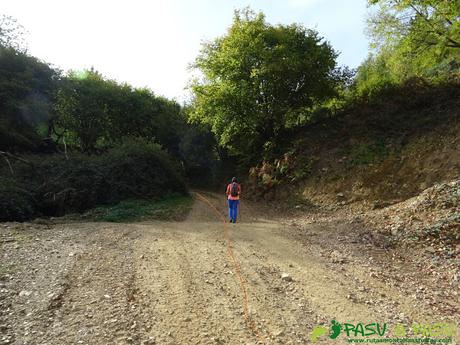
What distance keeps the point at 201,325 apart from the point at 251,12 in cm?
1985

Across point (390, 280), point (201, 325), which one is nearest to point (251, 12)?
point (390, 280)

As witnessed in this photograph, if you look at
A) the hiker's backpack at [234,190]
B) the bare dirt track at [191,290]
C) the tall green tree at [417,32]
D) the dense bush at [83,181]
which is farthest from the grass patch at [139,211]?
the tall green tree at [417,32]

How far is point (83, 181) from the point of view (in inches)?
544

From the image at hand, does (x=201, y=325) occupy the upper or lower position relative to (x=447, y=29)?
lower

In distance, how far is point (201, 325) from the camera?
14.0 feet

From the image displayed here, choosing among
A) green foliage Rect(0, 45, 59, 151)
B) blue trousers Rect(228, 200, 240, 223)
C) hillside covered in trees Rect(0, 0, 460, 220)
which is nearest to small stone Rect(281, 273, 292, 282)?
blue trousers Rect(228, 200, 240, 223)

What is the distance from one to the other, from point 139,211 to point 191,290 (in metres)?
8.05

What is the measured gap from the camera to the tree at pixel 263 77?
17641mm

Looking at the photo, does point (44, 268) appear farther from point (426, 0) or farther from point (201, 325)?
point (426, 0)

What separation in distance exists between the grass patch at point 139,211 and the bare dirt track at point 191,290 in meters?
3.18

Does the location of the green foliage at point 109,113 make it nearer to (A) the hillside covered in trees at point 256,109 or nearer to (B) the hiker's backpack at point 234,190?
(A) the hillside covered in trees at point 256,109

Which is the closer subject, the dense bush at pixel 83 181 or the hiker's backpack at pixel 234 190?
the hiker's backpack at pixel 234 190

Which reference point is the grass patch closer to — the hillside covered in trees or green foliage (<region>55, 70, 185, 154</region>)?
the hillside covered in trees

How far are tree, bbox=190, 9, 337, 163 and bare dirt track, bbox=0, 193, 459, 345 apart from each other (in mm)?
11370
